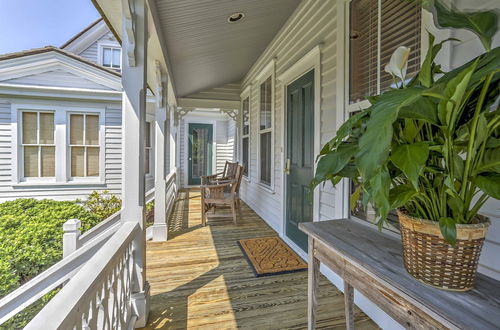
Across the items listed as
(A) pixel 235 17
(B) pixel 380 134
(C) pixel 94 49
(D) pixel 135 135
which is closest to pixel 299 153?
(A) pixel 235 17

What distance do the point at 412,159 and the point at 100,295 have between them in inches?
54.9

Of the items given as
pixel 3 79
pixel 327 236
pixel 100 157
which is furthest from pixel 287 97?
pixel 3 79

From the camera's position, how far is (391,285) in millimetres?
831

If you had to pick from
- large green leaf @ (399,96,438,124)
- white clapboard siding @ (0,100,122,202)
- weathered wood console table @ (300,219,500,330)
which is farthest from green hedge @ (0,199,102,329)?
large green leaf @ (399,96,438,124)

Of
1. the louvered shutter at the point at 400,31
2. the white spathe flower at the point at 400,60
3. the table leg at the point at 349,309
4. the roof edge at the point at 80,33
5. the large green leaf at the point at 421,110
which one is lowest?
the table leg at the point at 349,309

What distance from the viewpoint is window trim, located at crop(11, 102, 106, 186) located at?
182 inches

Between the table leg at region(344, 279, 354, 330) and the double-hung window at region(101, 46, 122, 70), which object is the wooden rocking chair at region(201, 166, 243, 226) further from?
the double-hung window at region(101, 46, 122, 70)

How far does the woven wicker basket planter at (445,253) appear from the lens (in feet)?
2.33

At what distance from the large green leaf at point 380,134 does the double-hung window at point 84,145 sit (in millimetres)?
5673

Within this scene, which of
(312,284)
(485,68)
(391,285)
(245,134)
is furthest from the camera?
(245,134)

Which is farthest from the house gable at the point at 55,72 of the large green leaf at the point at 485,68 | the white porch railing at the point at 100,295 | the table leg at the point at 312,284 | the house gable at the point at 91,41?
the large green leaf at the point at 485,68

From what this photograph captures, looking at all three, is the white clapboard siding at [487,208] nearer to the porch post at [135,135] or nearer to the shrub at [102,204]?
the porch post at [135,135]

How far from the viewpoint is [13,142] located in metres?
4.61

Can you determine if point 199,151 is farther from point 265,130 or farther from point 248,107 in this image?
point 265,130
